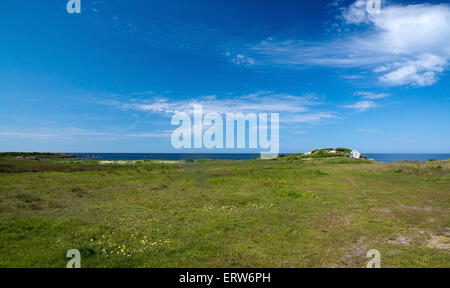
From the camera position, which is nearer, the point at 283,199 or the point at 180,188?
the point at 283,199

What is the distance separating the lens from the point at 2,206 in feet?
52.4

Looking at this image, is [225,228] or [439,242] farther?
[225,228]

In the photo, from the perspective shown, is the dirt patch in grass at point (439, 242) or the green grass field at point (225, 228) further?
the dirt patch in grass at point (439, 242)

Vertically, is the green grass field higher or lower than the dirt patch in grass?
higher

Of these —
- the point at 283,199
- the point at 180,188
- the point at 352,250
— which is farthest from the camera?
the point at 180,188

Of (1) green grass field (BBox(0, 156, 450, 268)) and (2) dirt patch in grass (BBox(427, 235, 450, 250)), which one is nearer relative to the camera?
(1) green grass field (BBox(0, 156, 450, 268))

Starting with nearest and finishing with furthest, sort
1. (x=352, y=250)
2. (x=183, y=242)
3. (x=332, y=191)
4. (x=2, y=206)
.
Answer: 1. (x=352, y=250)
2. (x=183, y=242)
3. (x=2, y=206)
4. (x=332, y=191)

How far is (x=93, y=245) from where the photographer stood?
9.70 meters

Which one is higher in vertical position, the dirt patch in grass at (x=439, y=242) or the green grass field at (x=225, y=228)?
the green grass field at (x=225, y=228)

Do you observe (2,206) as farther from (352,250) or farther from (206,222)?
(352,250)
